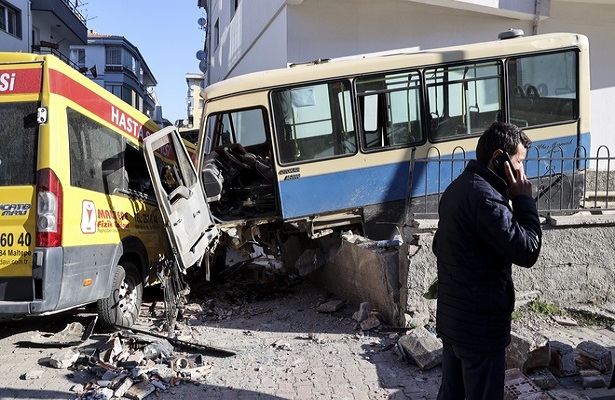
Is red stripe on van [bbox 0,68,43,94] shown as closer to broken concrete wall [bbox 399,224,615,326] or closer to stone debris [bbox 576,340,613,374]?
broken concrete wall [bbox 399,224,615,326]

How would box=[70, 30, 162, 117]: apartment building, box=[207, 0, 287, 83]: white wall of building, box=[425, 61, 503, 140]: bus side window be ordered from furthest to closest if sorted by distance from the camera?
box=[70, 30, 162, 117]: apartment building < box=[207, 0, 287, 83]: white wall of building < box=[425, 61, 503, 140]: bus side window

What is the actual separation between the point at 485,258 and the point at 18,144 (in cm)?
404

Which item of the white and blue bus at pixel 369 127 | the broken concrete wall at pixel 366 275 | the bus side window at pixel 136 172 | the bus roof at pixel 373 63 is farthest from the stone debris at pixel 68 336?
the bus roof at pixel 373 63

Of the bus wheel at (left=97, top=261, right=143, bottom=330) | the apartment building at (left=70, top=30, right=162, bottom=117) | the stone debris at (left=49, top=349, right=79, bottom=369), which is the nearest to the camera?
the stone debris at (left=49, top=349, right=79, bottom=369)

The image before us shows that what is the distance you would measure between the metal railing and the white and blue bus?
30 mm

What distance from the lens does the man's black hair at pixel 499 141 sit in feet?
8.99

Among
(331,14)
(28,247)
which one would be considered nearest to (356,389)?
(28,247)

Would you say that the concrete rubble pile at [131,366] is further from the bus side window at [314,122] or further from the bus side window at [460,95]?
the bus side window at [460,95]

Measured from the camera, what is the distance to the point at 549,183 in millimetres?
6719

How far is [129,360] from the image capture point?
15.3 feet

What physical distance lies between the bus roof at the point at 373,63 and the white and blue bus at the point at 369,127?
1 cm

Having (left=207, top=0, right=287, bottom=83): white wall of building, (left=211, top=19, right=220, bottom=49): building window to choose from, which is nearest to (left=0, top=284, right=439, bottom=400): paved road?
(left=207, top=0, right=287, bottom=83): white wall of building

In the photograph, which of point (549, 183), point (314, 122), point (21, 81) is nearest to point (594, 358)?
point (549, 183)

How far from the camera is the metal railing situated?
630cm
